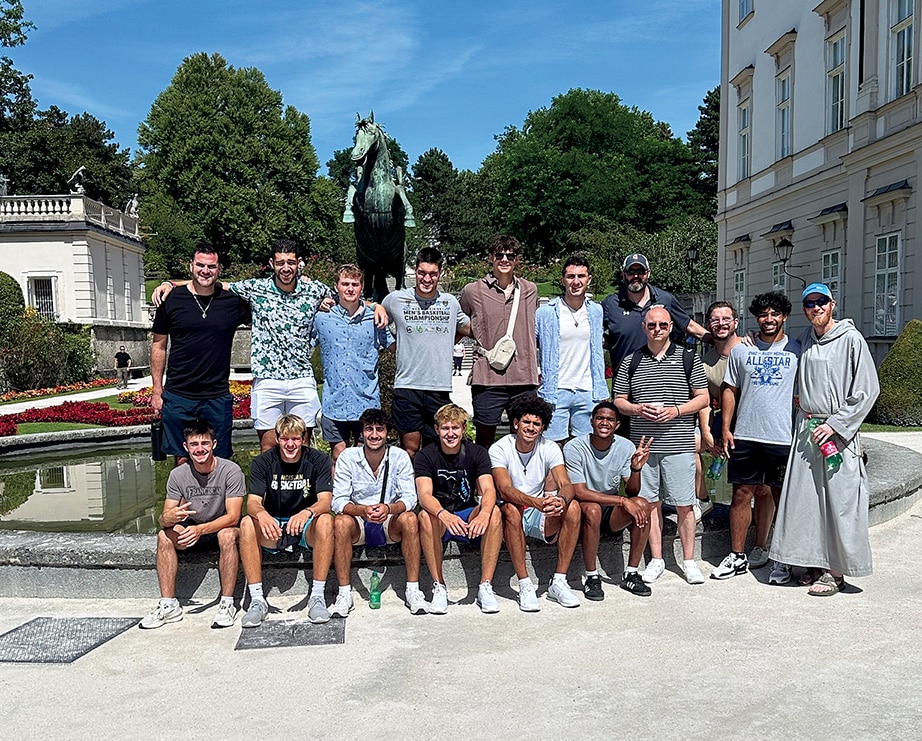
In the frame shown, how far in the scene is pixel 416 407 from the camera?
5.68 meters

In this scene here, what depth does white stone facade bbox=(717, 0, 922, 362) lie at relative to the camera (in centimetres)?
1650

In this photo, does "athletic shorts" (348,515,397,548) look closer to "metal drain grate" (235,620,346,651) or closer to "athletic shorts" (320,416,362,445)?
"metal drain grate" (235,620,346,651)

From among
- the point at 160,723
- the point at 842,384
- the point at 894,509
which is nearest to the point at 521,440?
the point at 842,384

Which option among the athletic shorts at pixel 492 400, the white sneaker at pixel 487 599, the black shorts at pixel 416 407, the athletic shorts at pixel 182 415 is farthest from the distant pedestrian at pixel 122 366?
the white sneaker at pixel 487 599

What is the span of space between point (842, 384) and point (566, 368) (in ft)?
6.06

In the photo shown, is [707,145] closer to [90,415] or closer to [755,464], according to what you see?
[90,415]

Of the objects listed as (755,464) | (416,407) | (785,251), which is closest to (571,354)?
(416,407)

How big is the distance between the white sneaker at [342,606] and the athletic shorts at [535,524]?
1.26m

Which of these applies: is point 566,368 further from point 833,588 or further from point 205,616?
point 205,616

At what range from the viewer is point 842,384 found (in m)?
5.13

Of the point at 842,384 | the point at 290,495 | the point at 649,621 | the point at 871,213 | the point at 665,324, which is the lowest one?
the point at 649,621

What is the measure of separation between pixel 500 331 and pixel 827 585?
2797mm

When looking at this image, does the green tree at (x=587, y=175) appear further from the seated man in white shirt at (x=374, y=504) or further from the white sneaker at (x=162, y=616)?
the white sneaker at (x=162, y=616)

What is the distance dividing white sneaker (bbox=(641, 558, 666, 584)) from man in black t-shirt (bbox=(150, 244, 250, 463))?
3.21 meters
